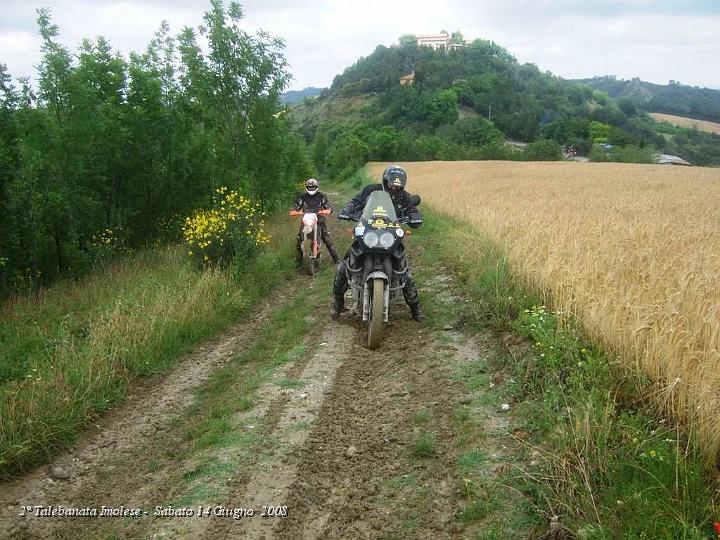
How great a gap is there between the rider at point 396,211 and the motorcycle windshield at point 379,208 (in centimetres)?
25

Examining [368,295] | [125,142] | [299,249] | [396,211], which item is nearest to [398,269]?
[368,295]

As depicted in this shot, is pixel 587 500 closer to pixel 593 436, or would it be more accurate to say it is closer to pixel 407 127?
pixel 593 436

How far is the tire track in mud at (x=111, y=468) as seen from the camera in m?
3.56

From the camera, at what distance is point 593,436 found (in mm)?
3465

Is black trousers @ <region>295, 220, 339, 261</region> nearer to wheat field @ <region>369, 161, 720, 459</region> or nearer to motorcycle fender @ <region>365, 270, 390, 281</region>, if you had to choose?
wheat field @ <region>369, 161, 720, 459</region>

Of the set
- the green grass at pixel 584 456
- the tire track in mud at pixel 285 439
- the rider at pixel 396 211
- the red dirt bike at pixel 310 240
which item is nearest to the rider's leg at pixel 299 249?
the red dirt bike at pixel 310 240

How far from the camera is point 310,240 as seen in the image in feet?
36.7

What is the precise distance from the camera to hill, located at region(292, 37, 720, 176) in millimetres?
79562

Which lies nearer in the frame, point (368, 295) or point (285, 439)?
point (285, 439)

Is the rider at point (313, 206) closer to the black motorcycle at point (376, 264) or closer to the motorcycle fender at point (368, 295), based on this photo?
the black motorcycle at point (376, 264)

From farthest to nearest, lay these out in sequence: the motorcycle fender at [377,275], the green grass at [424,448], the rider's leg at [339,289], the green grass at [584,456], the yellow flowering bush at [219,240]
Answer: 1. the yellow flowering bush at [219,240]
2. the rider's leg at [339,289]
3. the motorcycle fender at [377,275]
4. the green grass at [424,448]
5. the green grass at [584,456]

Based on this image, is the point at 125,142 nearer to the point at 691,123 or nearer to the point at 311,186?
the point at 311,186

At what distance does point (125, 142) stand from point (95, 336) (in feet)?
32.9

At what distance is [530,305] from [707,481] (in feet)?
11.0
